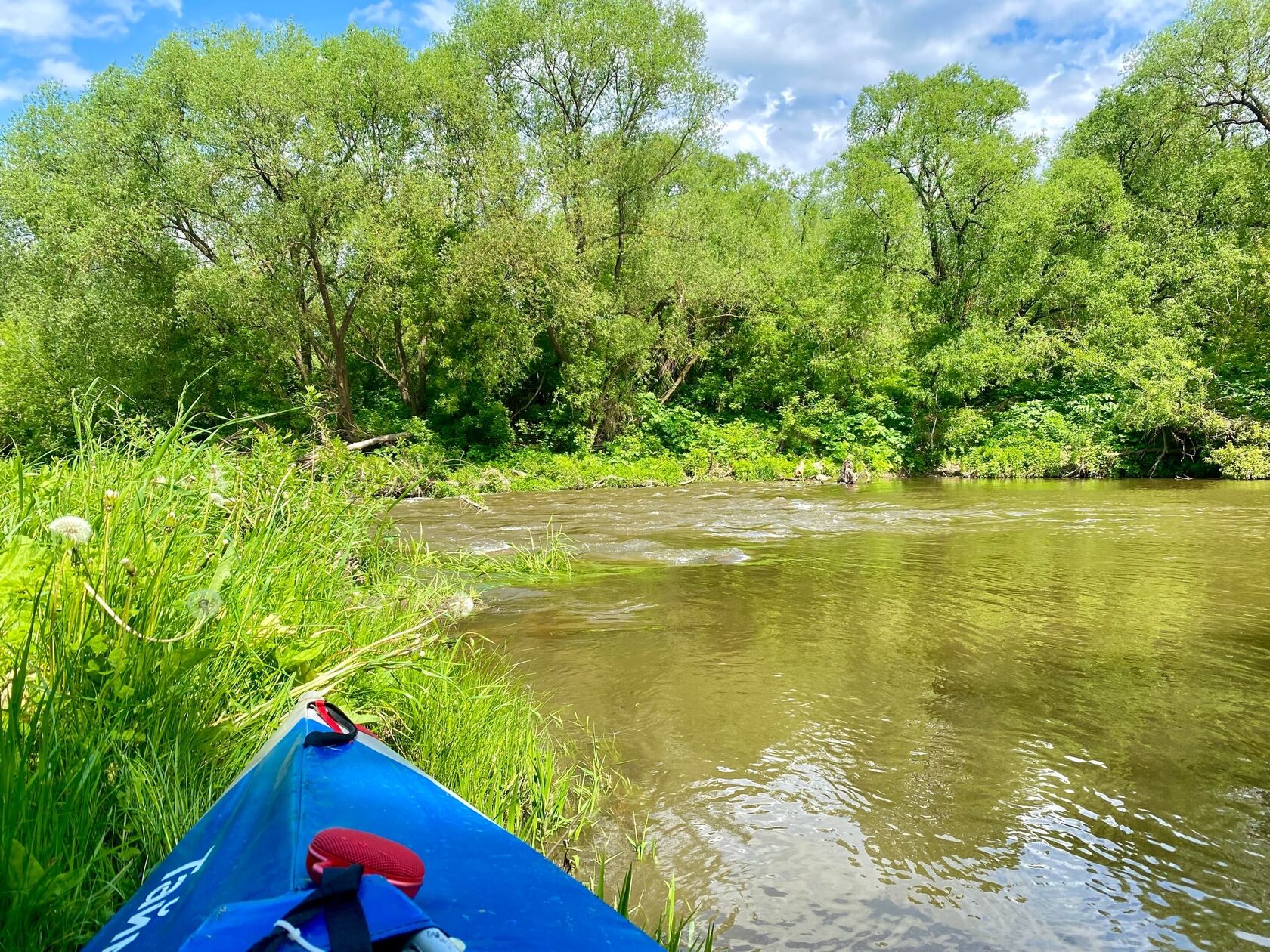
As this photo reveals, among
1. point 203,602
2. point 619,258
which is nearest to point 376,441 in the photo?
point 619,258

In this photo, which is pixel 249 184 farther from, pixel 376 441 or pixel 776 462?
pixel 776 462

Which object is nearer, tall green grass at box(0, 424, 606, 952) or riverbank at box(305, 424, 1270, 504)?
tall green grass at box(0, 424, 606, 952)

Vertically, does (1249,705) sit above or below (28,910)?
below

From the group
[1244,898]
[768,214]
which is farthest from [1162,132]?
[1244,898]

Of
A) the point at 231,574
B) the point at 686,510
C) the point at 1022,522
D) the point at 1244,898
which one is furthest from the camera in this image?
the point at 686,510

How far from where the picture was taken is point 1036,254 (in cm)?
2008

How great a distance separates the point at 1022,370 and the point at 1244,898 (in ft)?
65.4

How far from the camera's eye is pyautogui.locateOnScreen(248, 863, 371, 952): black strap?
101cm

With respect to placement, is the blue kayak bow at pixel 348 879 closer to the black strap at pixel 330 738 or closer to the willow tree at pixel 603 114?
the black strap at pixel 330 738

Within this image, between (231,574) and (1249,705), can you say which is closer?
(231,574)

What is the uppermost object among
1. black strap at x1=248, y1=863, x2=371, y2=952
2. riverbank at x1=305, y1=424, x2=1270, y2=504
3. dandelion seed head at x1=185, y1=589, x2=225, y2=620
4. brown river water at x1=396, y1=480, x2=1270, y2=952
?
dandelion seed head at x1=185, y1=589, x2=225, y2=620

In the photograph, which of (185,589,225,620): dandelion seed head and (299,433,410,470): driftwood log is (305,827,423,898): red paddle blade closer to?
(185,589,225,620): dandelion seed head

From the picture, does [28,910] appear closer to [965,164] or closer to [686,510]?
[686,510]

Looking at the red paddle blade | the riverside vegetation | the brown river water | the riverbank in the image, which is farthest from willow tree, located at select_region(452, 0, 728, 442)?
the red paddle blade
